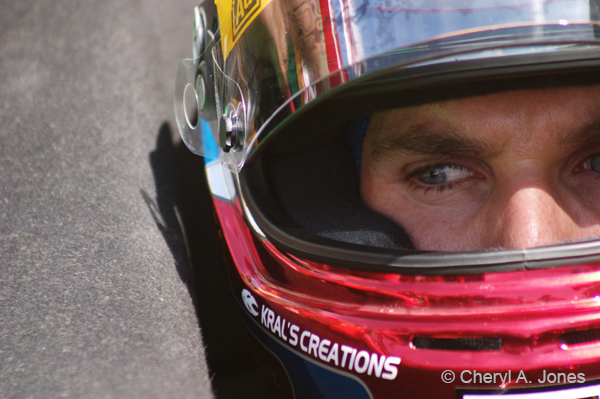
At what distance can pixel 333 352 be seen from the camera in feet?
2.35

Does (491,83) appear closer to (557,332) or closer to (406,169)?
(406,169)

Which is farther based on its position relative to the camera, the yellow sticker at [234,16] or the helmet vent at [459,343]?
the yellow sticker at [234,16]

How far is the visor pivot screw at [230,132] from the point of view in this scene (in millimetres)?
844

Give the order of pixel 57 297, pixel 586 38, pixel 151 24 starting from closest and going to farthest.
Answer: pixel 586 38 < pixel 57 297 < pixel 151 24

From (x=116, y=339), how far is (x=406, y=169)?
0.55 meters

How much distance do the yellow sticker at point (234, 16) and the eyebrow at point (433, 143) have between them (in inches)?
11.5

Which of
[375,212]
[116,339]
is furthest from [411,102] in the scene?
[116,339]

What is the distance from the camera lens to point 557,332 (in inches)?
25.4

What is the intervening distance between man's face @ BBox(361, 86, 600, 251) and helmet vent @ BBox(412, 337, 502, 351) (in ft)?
0.49

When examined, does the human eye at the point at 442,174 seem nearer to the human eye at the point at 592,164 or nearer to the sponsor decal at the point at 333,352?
the human eye at the point at 592,164

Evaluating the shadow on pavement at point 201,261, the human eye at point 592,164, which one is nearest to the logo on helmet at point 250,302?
the shadow on pavement at point 201,261

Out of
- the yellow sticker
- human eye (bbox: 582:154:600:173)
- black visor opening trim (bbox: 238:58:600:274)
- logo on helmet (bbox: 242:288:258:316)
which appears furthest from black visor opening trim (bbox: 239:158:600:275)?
the yellow sticker

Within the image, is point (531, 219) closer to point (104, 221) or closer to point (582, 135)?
point (582, 135)

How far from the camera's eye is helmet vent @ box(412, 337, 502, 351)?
2.15 feet
